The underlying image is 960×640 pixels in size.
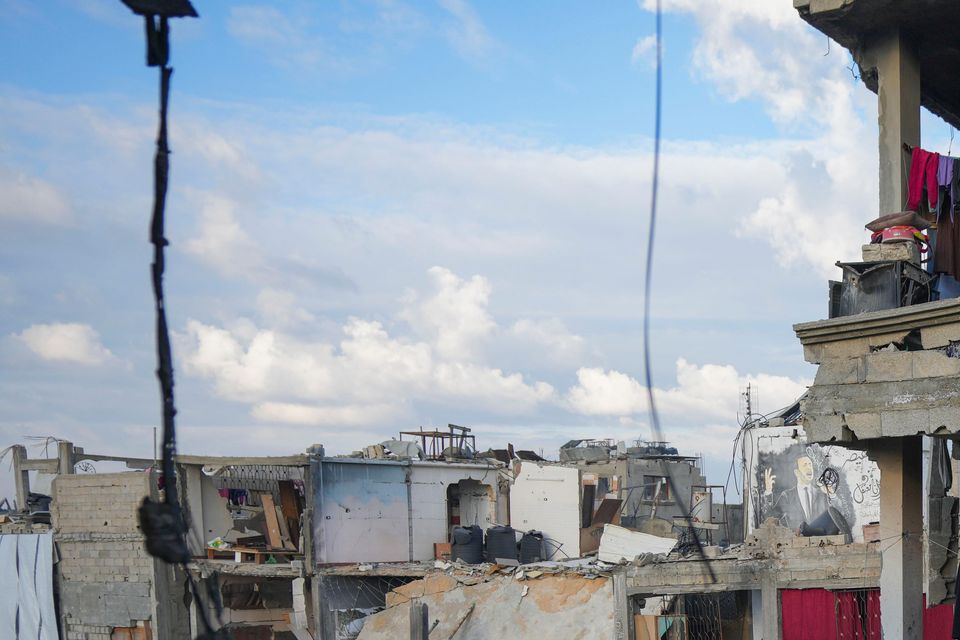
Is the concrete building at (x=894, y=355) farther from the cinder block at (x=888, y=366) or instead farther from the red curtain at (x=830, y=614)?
the red curtain at (x=830, y=614)

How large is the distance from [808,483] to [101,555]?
53.4ft

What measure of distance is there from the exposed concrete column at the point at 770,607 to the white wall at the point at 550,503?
10.4 metres

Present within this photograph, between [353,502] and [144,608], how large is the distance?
5.24 m

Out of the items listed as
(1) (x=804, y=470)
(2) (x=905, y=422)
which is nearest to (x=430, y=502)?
(1) (x=804, y=470)

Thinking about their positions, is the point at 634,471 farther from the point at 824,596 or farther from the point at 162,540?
the point at 162,540

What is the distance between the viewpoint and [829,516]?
2208cm

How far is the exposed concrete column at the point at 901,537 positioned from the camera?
926cm

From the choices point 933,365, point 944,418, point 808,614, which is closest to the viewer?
point 944,418

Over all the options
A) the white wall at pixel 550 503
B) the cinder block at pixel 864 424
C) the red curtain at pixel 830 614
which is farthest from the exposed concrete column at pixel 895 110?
the white wall at pixel 550 503

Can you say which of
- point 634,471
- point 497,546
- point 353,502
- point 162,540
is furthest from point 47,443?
point 162,540

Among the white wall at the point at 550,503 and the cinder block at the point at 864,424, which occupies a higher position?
the cinder block at the point at 864,424

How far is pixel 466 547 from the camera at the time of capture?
81.4ft

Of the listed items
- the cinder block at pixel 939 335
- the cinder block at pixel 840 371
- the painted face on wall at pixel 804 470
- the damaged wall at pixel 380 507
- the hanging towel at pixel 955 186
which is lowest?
the damaged wall at pixel 380 507

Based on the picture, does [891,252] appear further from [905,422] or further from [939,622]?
[939,622]
